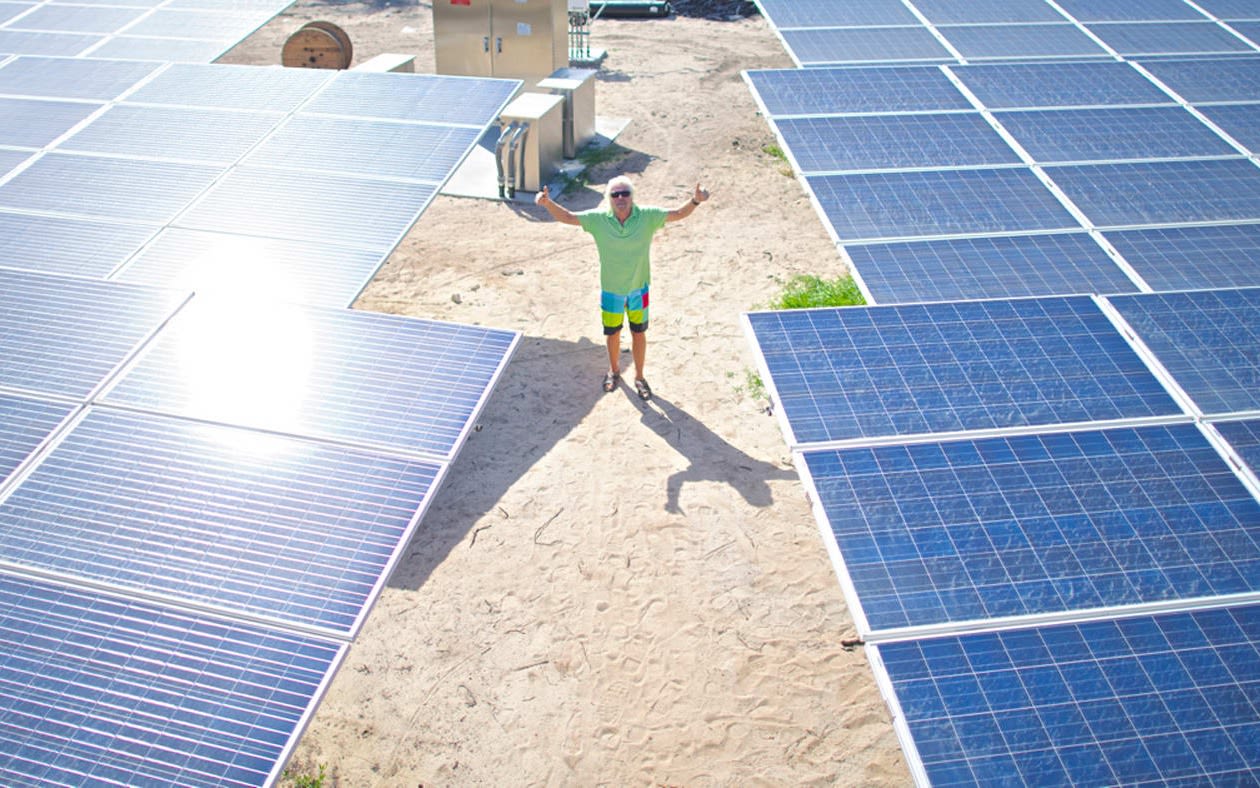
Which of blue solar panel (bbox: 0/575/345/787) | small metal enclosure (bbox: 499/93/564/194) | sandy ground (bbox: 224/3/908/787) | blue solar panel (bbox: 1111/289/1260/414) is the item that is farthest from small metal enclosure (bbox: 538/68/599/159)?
blue solar panel (bbox: 0/575/345/787)

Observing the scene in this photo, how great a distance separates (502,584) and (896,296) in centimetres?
431

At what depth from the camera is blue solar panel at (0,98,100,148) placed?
1013cm

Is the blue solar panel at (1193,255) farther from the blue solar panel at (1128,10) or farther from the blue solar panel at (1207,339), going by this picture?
the blue solar panel at (1128,10)

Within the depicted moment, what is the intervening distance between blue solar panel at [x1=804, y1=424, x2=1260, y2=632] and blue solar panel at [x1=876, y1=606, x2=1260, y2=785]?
0.66 ft

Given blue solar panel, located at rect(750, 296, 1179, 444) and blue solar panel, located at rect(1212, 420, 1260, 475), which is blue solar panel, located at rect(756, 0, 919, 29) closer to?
blue solar panel, located at rect(750, 296, 1179, 444)

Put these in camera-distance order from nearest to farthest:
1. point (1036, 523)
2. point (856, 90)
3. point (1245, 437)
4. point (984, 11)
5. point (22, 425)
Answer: point (1036, 523) → point (1245, 437) → point (22, 425) → point (856, 90) → point (984, 11)

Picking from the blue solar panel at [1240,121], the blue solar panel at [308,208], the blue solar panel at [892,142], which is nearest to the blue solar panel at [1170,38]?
the blue solar panel at [1240,121]

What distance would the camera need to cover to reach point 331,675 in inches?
194

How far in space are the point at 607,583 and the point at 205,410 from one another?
3.80m

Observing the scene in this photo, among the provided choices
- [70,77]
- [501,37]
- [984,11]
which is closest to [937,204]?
[984,11]

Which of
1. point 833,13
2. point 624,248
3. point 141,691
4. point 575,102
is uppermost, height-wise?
point 833,13

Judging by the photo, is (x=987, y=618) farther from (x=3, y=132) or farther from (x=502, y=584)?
(x=3, y=132)

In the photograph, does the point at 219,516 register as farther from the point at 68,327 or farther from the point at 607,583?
the point at 607,583

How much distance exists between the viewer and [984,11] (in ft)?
44.1
